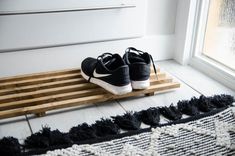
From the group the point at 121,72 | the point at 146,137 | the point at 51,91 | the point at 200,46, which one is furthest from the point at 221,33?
the point at 51,91

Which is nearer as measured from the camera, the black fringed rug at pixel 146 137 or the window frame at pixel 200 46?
the black fringed rug at pixel 146 137

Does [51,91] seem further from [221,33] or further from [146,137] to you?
[221,33]

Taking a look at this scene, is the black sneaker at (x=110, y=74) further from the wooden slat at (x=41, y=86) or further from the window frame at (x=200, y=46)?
the window frame at (x=200, y=46)

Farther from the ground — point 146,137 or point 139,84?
point 139,84

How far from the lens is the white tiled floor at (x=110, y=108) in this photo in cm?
127

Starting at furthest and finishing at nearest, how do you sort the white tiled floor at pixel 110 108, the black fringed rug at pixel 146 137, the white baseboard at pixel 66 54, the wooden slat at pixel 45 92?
the white baseboard at pixel 66 54 → the wooden slat at pixel 45 92 → the white tiled floor at pixel 110 108 → the black fringed rug at pixel 146 137

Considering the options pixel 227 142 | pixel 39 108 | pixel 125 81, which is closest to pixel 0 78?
pixel 39 108

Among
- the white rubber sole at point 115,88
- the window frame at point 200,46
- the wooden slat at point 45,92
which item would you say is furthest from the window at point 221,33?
the wooden slat at point 45,92

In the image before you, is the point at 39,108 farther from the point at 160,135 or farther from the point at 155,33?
the point at 155,33

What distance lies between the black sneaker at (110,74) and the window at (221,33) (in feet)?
2.00

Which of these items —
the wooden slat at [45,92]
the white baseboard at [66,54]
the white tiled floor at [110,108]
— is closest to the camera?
the white tiled floor at [110,108]

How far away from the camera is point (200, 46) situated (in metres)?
1.83

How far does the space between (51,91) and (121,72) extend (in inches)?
12.8

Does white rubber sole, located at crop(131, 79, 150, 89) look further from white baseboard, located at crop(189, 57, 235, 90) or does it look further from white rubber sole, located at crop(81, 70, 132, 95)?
white baseboard, located at crop(189, 57, 235, 90)
